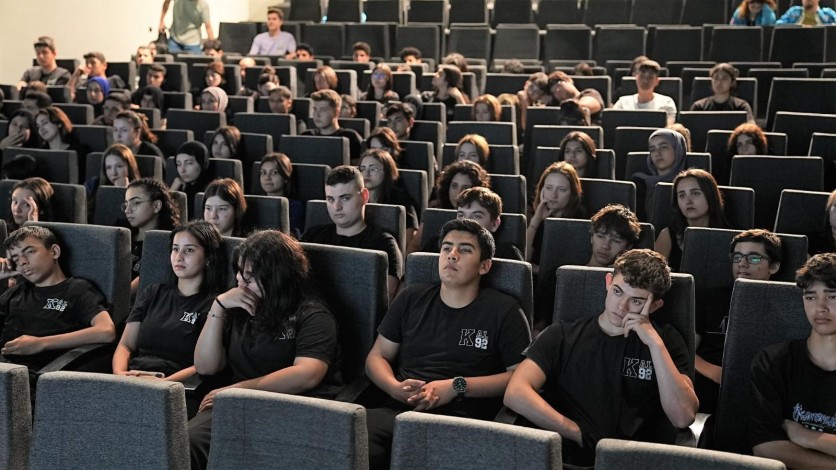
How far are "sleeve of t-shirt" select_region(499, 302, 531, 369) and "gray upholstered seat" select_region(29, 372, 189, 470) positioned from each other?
911 millimetres

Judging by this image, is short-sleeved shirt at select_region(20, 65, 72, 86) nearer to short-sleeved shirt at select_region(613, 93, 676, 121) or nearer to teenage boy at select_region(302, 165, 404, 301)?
short-sleeved shirt at select_region(613, 93, 676, 121)

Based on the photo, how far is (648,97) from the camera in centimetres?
596

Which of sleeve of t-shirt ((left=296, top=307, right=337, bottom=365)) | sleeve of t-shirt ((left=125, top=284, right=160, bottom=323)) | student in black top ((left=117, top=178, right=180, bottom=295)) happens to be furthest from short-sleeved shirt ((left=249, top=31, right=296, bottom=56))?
sleeve of t-shirt ((left=296, top=307, right=337, bottom=365))

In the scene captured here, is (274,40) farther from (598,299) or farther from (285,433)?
(285,433)

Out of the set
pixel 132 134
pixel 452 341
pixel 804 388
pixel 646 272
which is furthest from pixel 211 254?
pixel 132 134

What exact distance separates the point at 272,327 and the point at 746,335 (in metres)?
1.18

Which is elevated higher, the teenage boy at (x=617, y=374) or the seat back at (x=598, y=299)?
the seat back at (x=598, y=299)

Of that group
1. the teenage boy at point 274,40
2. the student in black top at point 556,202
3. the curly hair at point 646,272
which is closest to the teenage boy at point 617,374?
the curly hair at point 646,272

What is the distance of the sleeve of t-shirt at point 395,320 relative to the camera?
269 cm

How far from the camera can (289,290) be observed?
269cm

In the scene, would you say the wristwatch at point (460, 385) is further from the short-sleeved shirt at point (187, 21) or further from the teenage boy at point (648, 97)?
the short-sleeved shirt at point (187, 21)

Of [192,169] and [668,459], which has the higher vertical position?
[192,169]

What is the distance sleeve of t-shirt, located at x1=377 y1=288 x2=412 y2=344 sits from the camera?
2.69 metres

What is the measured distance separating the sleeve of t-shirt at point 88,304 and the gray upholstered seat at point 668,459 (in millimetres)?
1915
